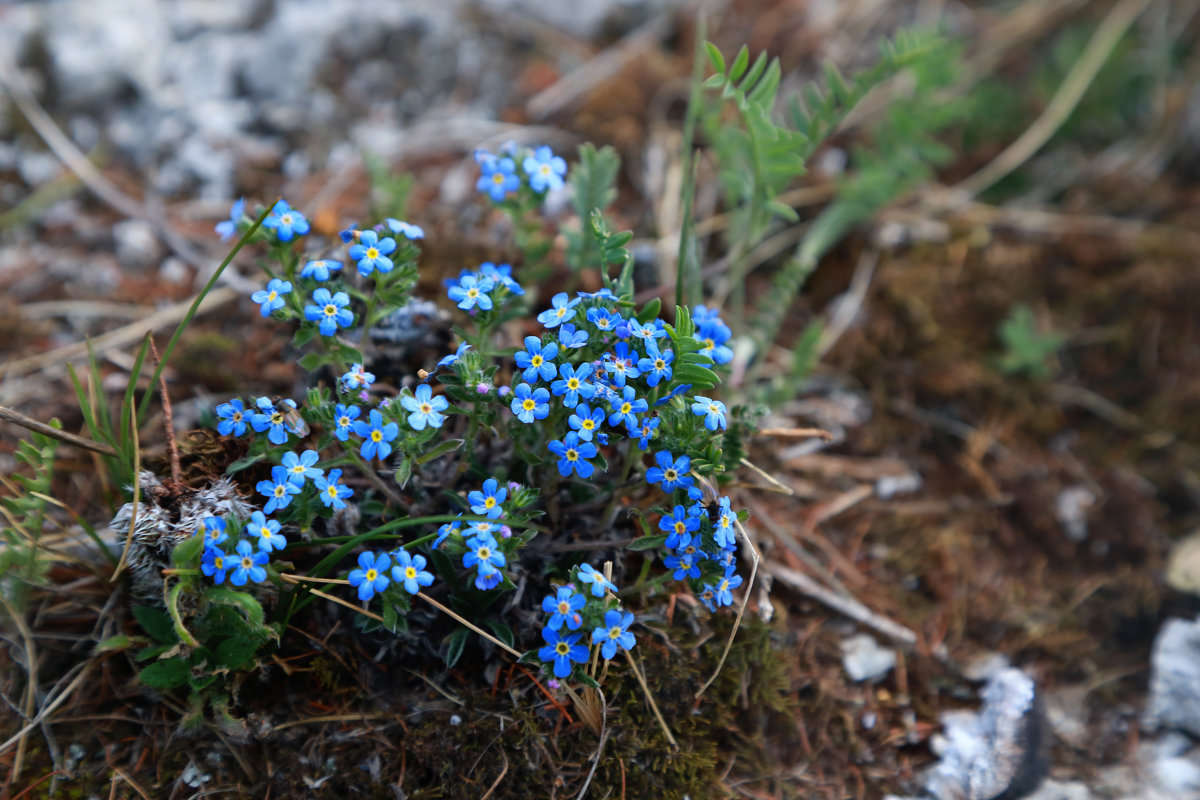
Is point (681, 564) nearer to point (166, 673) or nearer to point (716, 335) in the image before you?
point (716, 335)

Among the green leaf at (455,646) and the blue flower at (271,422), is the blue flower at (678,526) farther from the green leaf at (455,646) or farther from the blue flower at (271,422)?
the blue flower at (271,422)

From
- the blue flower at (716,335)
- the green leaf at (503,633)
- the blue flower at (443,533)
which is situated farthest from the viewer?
the blue flower at (716,335)

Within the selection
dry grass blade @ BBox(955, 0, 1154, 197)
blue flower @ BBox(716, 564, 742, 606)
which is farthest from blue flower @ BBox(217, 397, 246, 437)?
dry grass blade @ BBox(955, 0, 1154, 197)

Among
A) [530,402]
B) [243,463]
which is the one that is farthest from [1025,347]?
[243,463]

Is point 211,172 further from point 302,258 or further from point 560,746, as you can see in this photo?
point 560,746

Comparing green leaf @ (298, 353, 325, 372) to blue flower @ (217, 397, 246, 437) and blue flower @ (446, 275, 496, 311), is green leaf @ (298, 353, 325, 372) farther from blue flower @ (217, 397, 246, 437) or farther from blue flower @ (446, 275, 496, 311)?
blue flower @ (446, 275, 496, 311)

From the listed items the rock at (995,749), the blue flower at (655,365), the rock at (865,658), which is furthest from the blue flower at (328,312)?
the rock at (995,749)

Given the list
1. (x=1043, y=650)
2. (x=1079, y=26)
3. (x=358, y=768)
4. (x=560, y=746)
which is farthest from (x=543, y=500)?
(x=1079, y=26)
